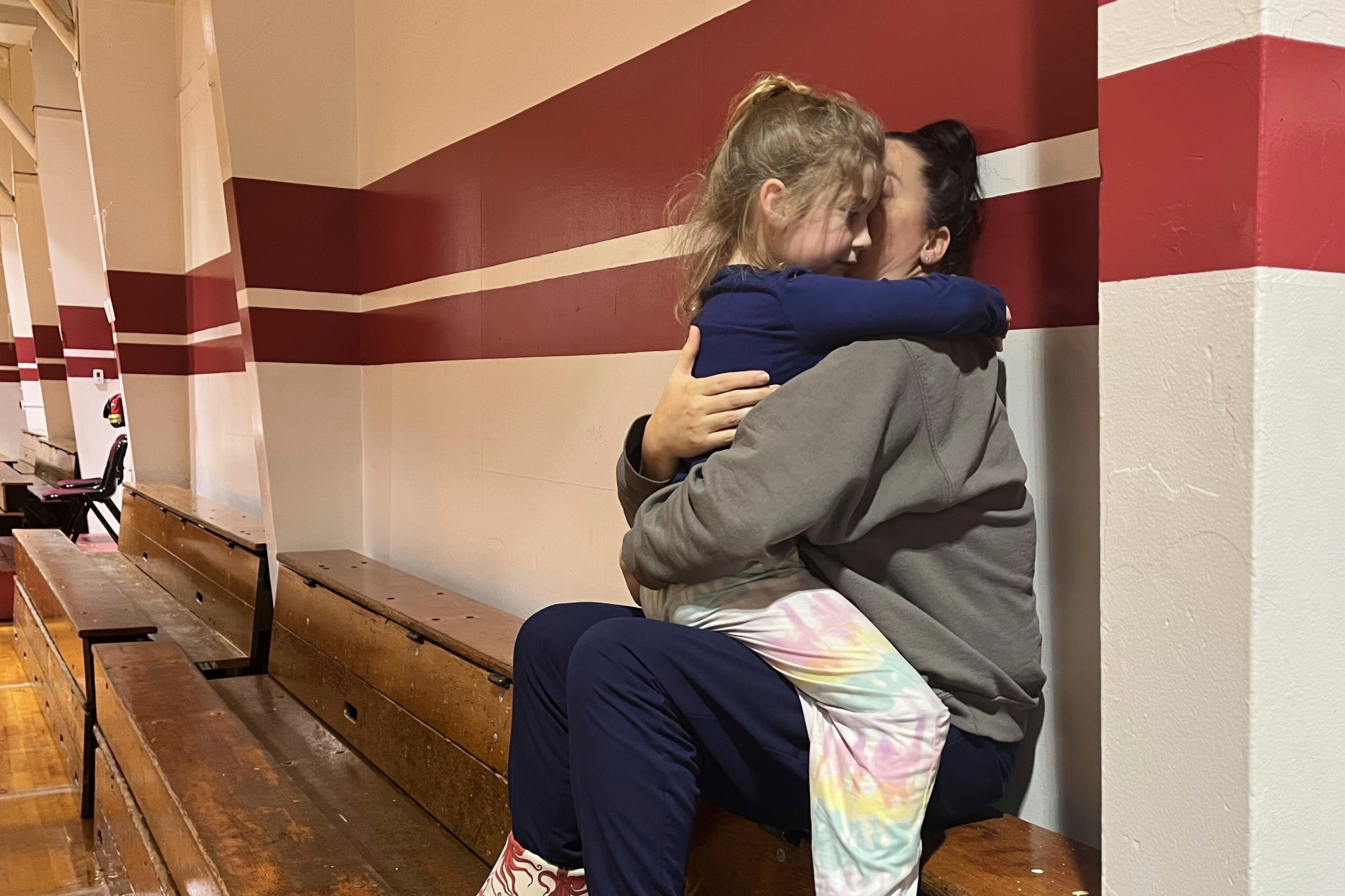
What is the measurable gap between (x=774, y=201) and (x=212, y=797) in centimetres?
148

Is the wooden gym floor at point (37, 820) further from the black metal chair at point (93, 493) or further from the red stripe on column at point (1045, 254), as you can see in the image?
the red stripe on column at point (1045, 254)

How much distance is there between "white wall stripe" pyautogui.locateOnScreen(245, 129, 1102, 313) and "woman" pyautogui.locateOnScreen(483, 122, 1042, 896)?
0.50 ft

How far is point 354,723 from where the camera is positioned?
2.84 m

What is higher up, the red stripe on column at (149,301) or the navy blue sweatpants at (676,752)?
the red stripe on column at (149,301)

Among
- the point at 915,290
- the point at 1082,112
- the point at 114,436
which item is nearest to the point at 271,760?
the point at 915,290

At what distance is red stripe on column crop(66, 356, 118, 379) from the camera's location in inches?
290

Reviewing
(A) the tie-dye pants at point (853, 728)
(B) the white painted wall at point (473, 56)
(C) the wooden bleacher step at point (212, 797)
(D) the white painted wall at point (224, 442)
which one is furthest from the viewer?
(D) the white painted wall at point (224, 442)

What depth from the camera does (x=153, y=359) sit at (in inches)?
228

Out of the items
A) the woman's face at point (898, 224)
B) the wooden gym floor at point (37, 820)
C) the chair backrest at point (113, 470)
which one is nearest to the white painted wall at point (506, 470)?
the woman's face at point (898, 224)

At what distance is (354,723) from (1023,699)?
1.95 metres

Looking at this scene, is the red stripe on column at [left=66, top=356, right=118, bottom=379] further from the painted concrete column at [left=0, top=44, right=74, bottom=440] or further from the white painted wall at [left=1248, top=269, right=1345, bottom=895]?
the white painted wall at [left=1248, top=269, right=1345, bottom=895]

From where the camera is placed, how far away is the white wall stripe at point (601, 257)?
1.37 meters

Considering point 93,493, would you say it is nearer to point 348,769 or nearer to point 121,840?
point 121,840

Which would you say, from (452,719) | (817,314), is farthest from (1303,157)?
(452,719)
